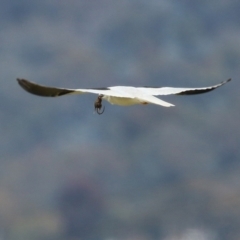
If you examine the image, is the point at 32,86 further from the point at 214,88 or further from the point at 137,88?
the point at 214,88

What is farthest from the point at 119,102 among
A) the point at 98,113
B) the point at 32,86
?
the point at 32,86

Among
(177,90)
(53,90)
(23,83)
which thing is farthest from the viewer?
(177,90)

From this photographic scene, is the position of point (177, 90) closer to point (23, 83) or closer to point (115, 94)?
point (115, 94)


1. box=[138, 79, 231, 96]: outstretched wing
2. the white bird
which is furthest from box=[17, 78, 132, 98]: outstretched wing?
box=[138, 79, 231, 96]: outstretched wing

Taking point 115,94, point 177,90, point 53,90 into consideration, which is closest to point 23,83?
point 53,90

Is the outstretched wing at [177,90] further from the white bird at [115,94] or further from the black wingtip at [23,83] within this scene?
the black wingtip at [23,83]

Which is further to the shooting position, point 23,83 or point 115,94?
point 115,94

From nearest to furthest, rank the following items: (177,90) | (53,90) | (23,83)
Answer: (23,83) < (53,90) < (177,90)

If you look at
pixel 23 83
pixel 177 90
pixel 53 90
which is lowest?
pixel 23 83

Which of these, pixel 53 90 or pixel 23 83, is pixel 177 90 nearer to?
pixel 53 90

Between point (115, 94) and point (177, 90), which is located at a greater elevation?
point (177, 90)
